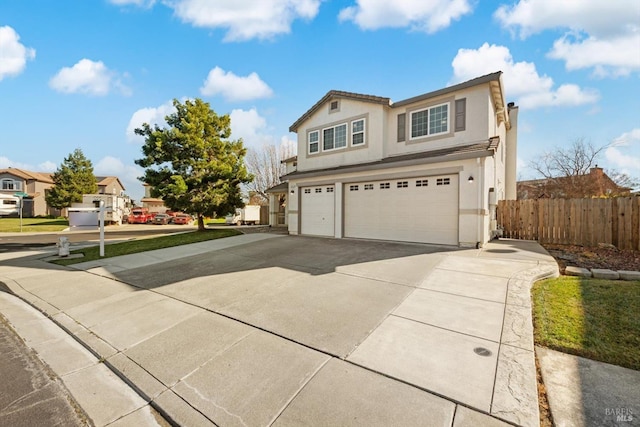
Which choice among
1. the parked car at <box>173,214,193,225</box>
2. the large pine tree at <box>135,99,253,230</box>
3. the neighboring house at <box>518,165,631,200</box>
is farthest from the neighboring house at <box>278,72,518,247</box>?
the parked car at <box>173,214,193,225</box>

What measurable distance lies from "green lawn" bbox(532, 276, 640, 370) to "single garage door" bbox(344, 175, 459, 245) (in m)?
4.74

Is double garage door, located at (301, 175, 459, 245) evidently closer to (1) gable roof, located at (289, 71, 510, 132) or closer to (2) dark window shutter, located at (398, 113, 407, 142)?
(2) dark window shutter, located at (398, 113, 407, 142)

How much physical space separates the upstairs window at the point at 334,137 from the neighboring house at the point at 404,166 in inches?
2.0

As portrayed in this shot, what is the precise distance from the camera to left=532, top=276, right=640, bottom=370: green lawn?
3.32 meters

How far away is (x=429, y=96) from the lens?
38.1 feet

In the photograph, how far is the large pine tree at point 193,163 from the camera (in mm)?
15039

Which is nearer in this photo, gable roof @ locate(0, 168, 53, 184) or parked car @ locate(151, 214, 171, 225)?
parked car @ locate(151, 214, 171, 225)

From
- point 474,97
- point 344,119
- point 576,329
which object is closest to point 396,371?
point 576,329

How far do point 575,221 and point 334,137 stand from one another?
10.6m

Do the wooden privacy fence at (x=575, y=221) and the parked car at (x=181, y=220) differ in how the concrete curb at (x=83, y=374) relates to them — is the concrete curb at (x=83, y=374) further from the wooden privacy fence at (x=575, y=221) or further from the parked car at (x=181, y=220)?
the parked car at (x=181, y=220)

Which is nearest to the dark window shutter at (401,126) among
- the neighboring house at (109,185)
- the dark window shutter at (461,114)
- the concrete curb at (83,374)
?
the dark window shutter at (461,114)

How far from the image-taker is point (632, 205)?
9.15 m

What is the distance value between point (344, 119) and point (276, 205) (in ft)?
33.4

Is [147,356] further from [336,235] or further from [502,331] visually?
[336,235]
